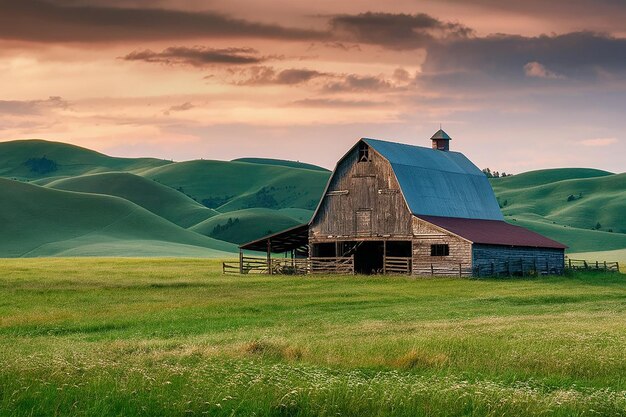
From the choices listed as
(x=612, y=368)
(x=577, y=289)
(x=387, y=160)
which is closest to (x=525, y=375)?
(x=612, y=368)

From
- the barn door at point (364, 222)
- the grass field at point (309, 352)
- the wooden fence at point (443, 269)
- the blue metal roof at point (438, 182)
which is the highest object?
the blue metal roof at point (438, 182)

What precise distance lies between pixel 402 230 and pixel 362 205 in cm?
435

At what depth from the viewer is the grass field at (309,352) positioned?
17.8 metres

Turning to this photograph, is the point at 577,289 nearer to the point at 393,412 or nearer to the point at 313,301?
the point at 313,301

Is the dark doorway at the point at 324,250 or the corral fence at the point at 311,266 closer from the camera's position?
the corral fence at the point at 311,266

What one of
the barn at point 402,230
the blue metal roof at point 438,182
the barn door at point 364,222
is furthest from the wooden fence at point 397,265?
the blue metal roof at point 438,182

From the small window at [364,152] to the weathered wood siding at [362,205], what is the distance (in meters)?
0.28

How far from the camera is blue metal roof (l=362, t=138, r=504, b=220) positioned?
7725cm

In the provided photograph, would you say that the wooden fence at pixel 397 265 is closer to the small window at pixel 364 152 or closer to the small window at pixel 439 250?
the small window at pixel 439 250

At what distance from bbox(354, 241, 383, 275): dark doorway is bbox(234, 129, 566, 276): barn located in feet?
0.27

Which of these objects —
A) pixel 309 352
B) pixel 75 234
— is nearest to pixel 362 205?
pixel 309 352

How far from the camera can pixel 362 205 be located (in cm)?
7756

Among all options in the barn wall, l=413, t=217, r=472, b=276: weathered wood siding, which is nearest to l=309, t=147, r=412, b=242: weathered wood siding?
l=413, t=217, r=472, b=276: weathered wood siding

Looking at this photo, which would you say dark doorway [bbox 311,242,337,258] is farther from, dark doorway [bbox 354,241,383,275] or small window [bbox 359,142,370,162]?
small window [bbox 359,142,370,162]
